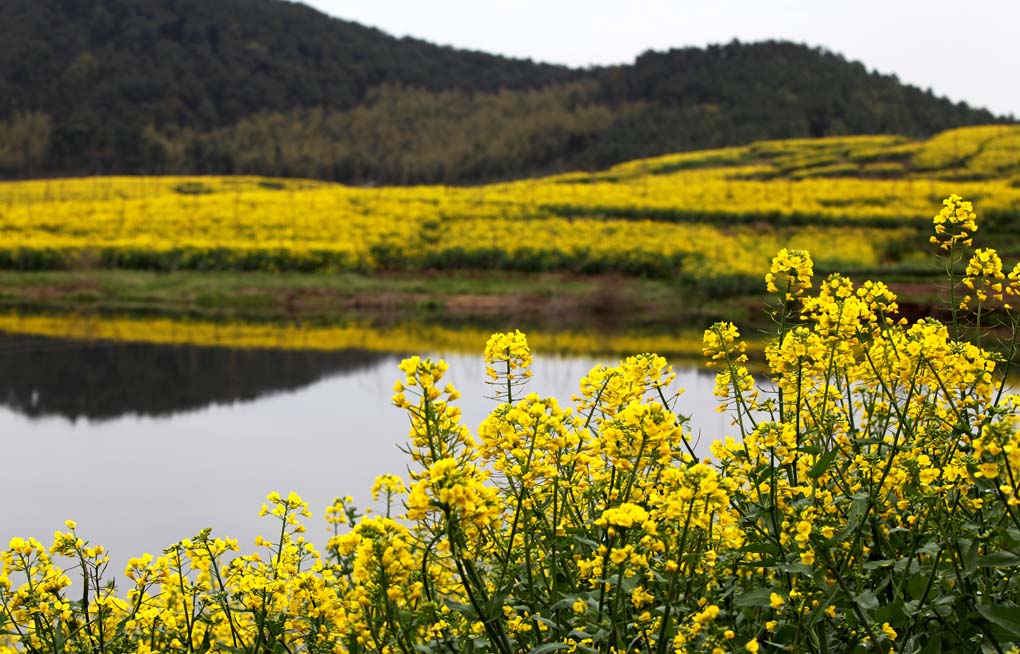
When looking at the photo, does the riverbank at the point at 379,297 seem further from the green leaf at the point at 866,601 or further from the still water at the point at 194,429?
the green leaf at the point at 866,601

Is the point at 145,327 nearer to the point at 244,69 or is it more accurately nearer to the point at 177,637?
the point at 177,637

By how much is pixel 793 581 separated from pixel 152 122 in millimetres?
→ 73628

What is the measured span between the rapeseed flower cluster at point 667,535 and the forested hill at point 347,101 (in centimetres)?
5467

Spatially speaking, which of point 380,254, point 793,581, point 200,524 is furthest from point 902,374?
point 380,254

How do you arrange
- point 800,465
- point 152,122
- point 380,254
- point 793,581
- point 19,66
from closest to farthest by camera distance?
point 793,581 < point 800,465 < point 380,254 < point 152,122 < point 19,66

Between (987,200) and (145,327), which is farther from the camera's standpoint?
(987,200)

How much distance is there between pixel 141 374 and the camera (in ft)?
42.0

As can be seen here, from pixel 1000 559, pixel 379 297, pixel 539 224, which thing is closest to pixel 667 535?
pixel 1000 559

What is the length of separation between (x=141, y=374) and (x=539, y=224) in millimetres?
17193

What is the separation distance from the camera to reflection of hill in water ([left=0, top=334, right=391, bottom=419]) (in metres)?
11.0

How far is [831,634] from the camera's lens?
2215 millimetres

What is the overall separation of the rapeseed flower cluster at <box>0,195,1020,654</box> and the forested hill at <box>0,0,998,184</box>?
54666 mm

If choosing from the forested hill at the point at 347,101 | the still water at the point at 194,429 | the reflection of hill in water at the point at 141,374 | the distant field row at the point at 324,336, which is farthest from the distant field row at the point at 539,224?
the forested hill at the point at 347,101

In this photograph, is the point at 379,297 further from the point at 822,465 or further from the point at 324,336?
the point at 822,465
